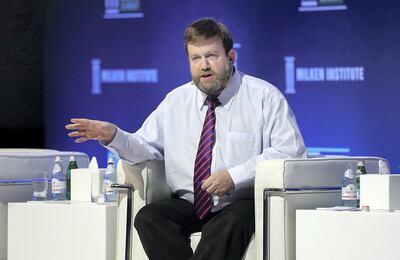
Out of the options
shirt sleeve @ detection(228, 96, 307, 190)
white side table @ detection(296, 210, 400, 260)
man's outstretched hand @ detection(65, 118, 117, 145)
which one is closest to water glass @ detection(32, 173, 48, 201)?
man's outstretched hand @ detection(65, 118, 117, 145)

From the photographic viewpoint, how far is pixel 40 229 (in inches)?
193

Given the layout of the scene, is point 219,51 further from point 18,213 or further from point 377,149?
point 377,149

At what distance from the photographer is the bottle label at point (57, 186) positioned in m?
5.04

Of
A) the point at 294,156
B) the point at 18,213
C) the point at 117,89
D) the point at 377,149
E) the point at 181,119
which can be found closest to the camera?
the point at 294,156

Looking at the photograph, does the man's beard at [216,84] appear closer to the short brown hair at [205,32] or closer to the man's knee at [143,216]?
the short brown hair at [205,32]

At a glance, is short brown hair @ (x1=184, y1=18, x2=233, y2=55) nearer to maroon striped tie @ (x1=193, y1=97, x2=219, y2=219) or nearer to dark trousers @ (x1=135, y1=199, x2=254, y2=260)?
maroon striped tie @ (x1=193, y1=97, x2=219, y2=219)

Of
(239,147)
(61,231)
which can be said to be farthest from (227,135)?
(61,231)

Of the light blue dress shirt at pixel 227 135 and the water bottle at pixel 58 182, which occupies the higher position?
the light blue dress shirt at pixel 227 135

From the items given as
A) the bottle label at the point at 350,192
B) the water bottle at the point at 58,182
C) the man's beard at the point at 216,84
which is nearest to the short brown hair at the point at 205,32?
the man's beard at the point at 216,84

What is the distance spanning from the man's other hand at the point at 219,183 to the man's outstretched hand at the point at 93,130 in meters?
0.51

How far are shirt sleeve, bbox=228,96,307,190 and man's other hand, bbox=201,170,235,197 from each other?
24 millimetres

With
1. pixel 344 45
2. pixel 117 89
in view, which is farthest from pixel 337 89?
pixel 117 89

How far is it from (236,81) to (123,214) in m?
0.87

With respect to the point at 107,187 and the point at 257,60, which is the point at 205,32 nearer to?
the point at 107,187
